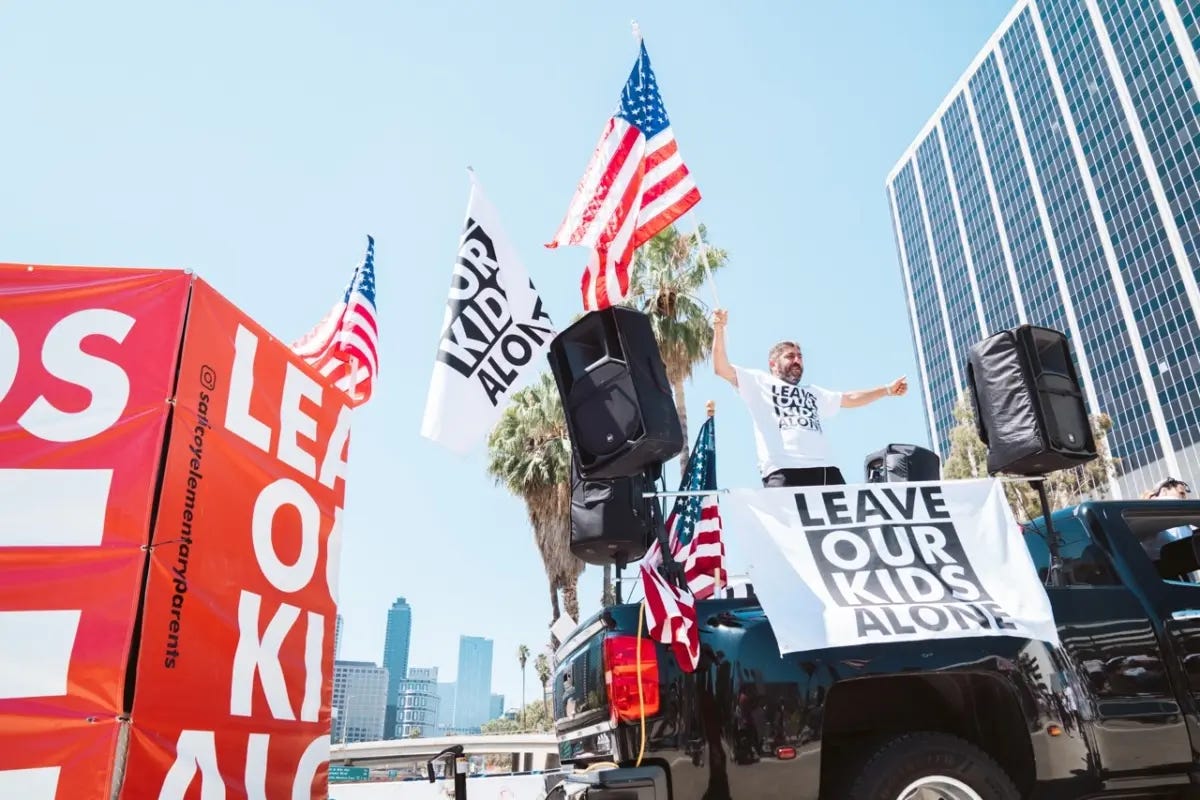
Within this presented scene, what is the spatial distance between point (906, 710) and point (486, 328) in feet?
10.6

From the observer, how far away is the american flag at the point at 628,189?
186 inches

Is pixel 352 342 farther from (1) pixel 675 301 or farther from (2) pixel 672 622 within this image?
(1) pixel 675 301

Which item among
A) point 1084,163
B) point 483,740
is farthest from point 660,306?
point 1084,163

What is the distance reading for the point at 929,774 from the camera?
9.87 feet

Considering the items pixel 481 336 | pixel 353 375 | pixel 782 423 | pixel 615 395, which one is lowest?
pixel 615 395

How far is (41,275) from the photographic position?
12.2 feet

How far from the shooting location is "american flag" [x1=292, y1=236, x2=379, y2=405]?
7.40 metres

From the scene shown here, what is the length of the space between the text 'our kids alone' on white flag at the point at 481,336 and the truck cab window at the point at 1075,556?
3082 mm

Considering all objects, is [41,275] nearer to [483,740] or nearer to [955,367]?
[483,740]

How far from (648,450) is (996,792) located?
6.35 feet

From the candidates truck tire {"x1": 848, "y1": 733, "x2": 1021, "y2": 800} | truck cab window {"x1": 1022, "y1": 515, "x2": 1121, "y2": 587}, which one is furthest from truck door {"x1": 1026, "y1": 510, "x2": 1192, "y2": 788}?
truck tire {"x1": 848, "y1": 733, "x2": 1021, "y2": 800}

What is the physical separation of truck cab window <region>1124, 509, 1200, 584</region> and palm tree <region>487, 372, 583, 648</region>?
15.1 meters

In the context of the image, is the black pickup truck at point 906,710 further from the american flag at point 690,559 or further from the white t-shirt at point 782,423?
the white t-shirt at point 782,423

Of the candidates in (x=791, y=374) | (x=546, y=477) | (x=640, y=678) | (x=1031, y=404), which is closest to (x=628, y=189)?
(x=791, y=374)
